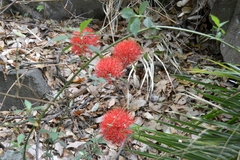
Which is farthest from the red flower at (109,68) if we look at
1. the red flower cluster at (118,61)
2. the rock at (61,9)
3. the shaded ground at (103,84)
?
the rock at (61,9)

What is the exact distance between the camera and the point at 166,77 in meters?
2.38

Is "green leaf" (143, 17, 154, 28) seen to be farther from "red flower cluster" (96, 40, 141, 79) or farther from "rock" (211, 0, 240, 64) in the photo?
"rock" (211, 0, 240, 64)

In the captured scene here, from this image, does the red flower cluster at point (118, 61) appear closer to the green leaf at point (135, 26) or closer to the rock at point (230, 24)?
the green leaf at point (135, 26)

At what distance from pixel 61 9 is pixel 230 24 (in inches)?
55.6

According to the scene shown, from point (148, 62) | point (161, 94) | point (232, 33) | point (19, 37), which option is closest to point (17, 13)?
point (19, 37)

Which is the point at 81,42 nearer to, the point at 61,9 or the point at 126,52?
the point at 126,52

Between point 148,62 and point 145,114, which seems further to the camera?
point 148,62

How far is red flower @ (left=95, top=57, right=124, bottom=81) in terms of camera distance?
1.22 m

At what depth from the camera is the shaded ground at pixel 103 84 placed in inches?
73.2

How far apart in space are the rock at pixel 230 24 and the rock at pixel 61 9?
103 centimetres

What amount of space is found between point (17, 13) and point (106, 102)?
129 cm

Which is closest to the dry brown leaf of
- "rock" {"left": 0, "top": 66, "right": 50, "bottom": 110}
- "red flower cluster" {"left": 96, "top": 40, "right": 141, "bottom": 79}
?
"rock" {"left": 0, "top": 66, "right": 50, "bottom": 110}

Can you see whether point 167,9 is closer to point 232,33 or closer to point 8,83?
point 232,33

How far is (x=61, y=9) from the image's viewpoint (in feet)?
9.82
